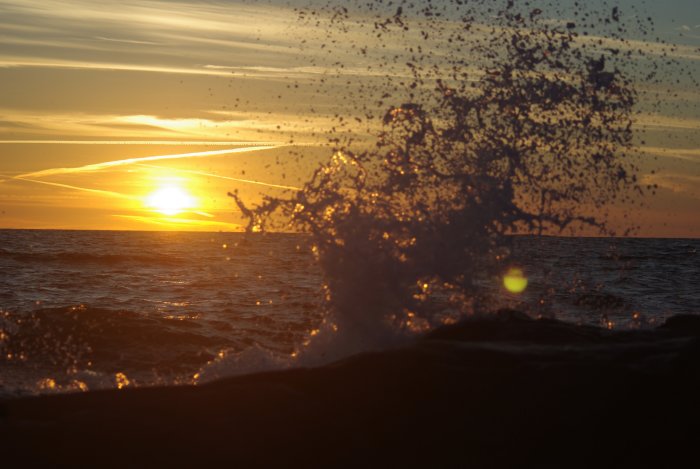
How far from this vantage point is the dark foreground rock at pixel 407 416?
7.00 m

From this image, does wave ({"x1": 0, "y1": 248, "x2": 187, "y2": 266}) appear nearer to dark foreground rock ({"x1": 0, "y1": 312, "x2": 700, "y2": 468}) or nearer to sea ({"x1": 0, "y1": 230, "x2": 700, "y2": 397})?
sea ({"x1": 0, "y1": 230, "x2": 700, "y2": 397})

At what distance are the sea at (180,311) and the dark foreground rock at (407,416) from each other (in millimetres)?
2108

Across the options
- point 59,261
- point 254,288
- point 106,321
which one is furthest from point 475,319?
point 59,261

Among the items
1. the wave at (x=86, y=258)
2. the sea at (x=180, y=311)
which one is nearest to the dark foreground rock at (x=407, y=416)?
the sea at (x=180, y=311)

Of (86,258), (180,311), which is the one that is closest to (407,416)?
(180,311)

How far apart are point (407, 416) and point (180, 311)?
15.0 meters

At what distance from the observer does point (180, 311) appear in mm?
21750

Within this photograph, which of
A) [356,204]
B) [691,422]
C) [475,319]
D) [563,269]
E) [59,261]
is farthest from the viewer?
[563,269]

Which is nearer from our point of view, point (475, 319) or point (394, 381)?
point (394, 381)

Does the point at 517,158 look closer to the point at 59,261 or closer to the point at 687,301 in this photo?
the point at 687,301

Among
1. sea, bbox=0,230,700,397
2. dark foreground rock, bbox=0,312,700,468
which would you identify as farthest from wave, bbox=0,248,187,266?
dark foreground rock, bbox=0,312,700,468

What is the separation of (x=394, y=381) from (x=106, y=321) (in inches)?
446

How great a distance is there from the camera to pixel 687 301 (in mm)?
27516

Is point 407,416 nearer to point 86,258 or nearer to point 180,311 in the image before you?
point 180,311
